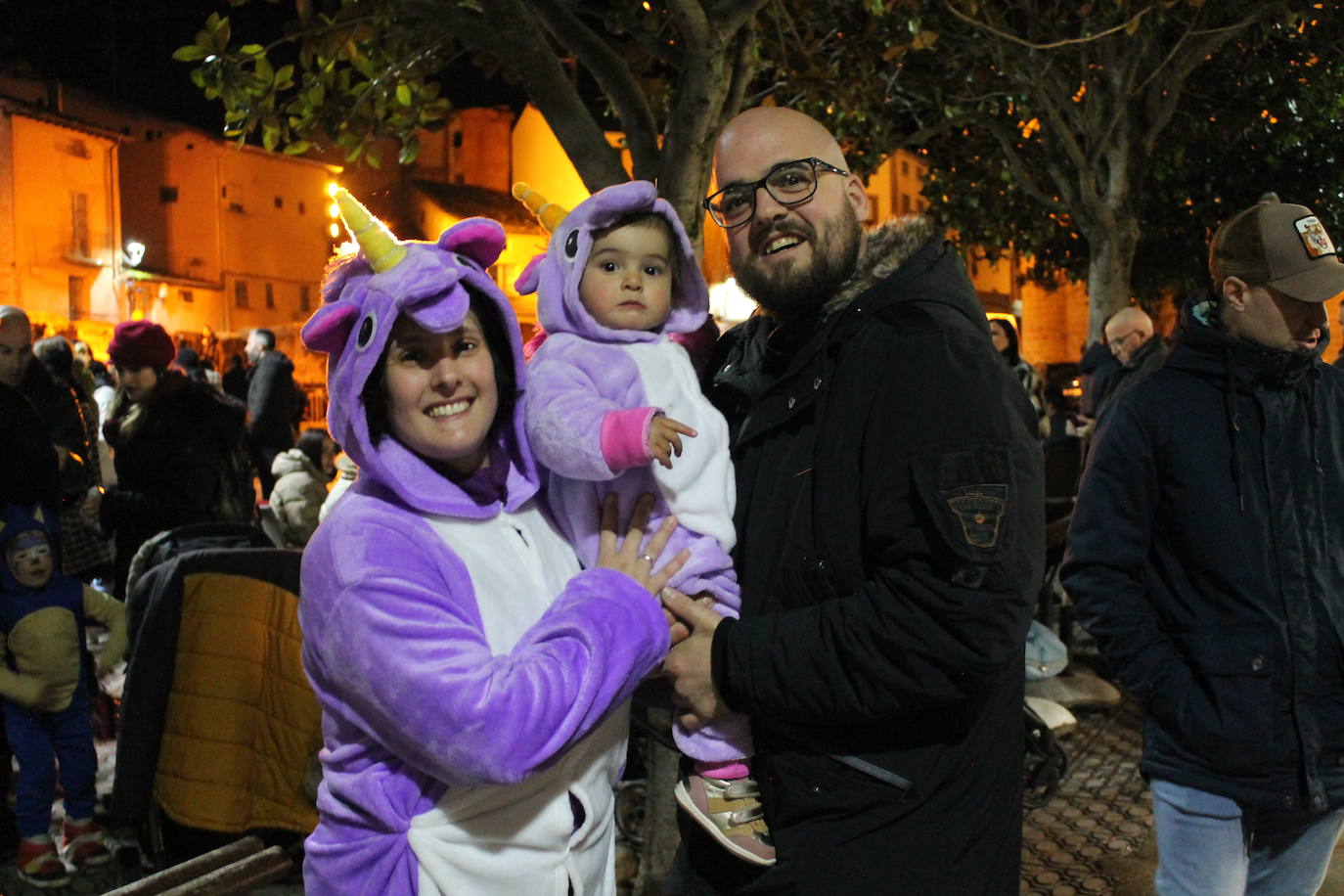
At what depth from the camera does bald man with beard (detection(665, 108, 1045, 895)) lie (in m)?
1.92

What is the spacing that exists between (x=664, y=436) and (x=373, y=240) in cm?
67

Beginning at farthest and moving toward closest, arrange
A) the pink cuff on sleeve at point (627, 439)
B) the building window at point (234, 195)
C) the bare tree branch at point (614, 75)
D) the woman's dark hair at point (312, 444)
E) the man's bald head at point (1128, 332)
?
the building window at point (234, 195), the woman's dark hair at point (312, 444), the man's bald head at point (1128, 332), the bare tree branch at point (614, 75), the pink cuff on sleeve at point (627, 439)

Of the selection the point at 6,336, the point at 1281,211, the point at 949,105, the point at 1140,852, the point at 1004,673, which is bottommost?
the point at 1140,852

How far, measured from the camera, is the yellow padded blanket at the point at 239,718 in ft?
14.6

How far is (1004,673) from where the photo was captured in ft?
7.00

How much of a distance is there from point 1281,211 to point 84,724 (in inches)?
208

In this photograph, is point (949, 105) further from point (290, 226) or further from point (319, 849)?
point (290, 226)

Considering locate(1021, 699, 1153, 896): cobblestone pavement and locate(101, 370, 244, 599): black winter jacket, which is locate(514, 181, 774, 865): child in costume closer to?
locate(1021, 699, 1153, 896): cobblestone pavement

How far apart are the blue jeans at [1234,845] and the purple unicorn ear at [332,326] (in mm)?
2442

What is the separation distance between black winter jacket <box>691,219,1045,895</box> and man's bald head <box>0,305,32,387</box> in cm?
479

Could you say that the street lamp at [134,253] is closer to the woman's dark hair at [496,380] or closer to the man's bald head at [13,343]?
the man's bald head at [13,343]

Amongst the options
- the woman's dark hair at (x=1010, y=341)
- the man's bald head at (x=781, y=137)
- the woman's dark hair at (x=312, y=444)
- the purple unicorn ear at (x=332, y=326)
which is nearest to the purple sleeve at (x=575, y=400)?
the purple unicorn ear at (x=332, y=326)

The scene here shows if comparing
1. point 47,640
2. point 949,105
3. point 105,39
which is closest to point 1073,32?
point 949,105

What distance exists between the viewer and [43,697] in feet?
16.1
